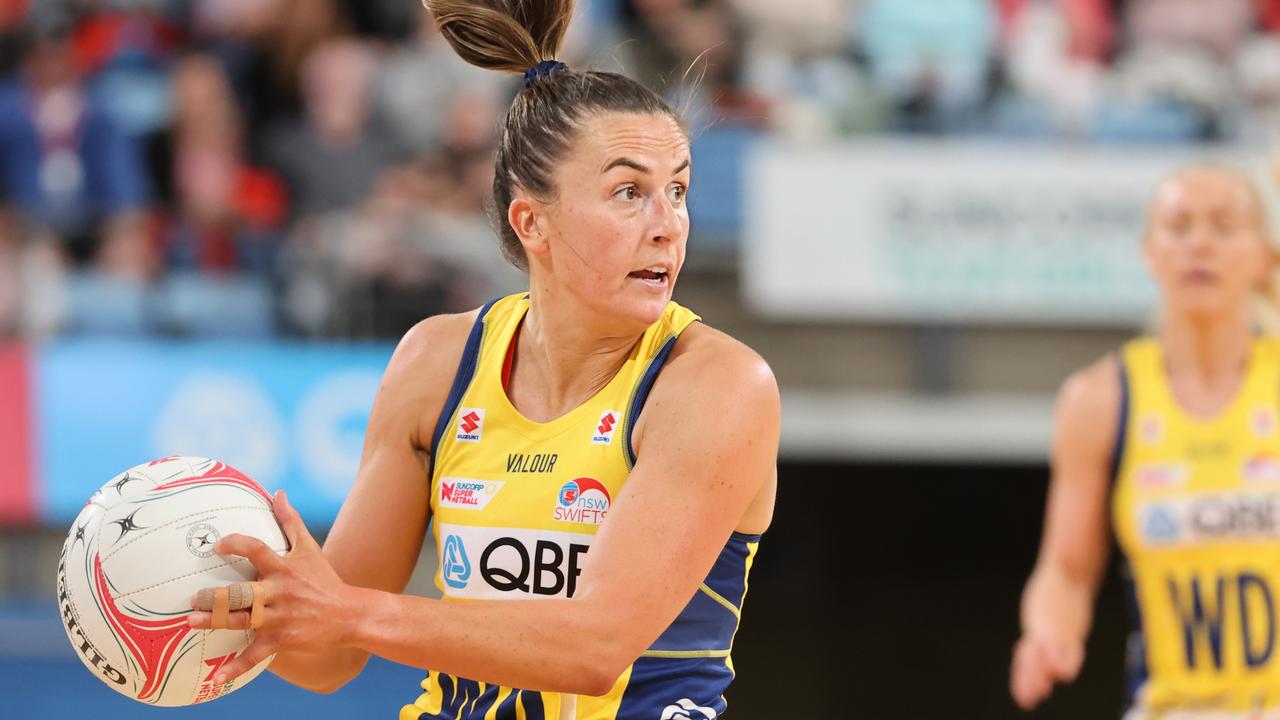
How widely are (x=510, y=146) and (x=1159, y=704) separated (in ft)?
8.67

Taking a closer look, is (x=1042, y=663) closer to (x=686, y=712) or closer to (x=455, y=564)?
(x=686, y=712)

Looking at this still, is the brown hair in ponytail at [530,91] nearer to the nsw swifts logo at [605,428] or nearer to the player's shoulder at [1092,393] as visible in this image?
the nsw swifts logo at [605,428]

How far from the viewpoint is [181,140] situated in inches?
314

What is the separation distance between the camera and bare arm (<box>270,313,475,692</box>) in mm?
2832

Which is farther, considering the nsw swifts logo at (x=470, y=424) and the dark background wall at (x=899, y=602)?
the dark background wall at (x=899, y=602)

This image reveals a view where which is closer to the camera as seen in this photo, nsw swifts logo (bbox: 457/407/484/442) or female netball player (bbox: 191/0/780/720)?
female netball player (bbox: 191/0/780/720)

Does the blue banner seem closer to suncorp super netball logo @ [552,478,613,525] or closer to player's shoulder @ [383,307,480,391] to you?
player's shoulder @ [383,307,480,391]

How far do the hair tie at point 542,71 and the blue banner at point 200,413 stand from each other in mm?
4469

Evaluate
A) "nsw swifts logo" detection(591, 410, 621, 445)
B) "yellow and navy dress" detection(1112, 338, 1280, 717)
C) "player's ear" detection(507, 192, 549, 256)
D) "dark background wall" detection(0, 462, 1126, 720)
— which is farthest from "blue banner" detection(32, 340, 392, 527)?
"nsw swifts logo" detection(591, 410, 621, 445)

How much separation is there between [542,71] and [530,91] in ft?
0.17

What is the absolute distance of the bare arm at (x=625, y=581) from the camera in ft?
7.48

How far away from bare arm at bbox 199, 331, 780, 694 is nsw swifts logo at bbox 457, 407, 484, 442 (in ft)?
1.11

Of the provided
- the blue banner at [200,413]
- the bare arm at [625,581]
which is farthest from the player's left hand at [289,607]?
the blue banner at [200,413]

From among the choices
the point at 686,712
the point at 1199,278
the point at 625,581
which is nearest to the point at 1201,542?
the point at 1199,278
